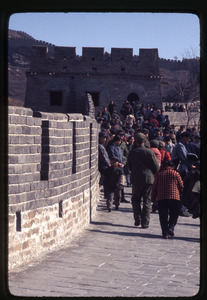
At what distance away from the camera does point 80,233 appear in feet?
34.3

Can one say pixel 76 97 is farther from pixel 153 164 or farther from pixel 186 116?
pixel 153 164

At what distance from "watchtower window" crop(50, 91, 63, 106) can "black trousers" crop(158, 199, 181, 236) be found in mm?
31738

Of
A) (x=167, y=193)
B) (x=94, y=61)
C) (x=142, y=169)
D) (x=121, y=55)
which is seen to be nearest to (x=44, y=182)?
(x=167, y=193)

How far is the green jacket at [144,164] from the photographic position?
11352 mm

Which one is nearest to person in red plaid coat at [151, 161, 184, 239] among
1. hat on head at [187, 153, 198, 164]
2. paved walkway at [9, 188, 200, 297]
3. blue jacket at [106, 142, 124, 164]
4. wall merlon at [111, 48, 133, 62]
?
paved walkway at [9, 188, 200, 297]

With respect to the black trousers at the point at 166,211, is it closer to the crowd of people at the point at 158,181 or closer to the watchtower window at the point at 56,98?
the crowd of people at the point at 158,181

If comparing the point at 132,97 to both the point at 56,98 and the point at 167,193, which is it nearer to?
the point at 56,98

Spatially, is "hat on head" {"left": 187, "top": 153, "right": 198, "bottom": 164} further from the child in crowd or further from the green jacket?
the child in crowd

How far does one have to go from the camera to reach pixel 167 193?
10.8 m

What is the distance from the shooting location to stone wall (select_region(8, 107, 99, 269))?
7.48m

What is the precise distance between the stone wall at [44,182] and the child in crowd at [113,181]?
184cm

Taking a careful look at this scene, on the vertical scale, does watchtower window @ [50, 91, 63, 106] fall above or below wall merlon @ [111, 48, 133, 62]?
below

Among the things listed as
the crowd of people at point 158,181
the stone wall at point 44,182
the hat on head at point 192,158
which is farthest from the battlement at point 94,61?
the stone wall at point 44,182

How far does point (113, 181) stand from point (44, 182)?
16.0 ft
